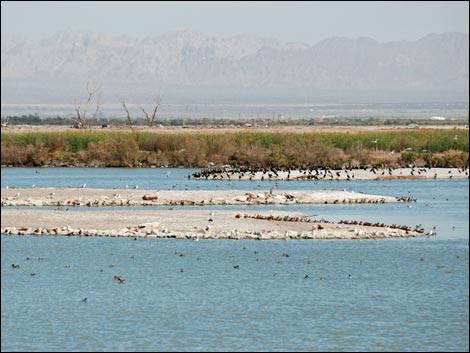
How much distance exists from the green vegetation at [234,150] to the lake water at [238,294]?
30977 millimetres

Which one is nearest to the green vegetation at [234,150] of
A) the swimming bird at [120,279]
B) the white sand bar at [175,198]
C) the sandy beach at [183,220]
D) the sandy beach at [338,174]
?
the sandy beach at [338,174]

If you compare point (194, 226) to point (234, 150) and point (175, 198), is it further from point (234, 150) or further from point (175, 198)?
point (234, 150)

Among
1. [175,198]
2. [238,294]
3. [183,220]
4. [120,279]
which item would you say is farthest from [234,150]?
[238,294]

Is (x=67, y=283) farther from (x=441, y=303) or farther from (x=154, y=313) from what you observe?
(x=441, y=303)

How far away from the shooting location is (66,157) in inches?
2943

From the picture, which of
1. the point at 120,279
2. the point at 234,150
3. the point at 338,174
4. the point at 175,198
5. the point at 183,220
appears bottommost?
the point at 234,150

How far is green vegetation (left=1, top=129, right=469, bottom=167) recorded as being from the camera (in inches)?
2773

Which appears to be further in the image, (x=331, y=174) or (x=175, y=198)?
(x=331, y=174)

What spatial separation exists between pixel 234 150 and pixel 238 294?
47467mm

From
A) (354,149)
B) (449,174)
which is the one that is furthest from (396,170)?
(354,149)

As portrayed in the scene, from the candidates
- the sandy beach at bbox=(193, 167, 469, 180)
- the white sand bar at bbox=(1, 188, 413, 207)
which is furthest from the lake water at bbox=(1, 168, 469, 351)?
the sandy beach at bbox=(193, 167, 469, 180)

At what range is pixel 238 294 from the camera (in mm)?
26531

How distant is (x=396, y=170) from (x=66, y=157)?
21.6m

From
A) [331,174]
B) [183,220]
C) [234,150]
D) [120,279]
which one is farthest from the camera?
[234,150]
